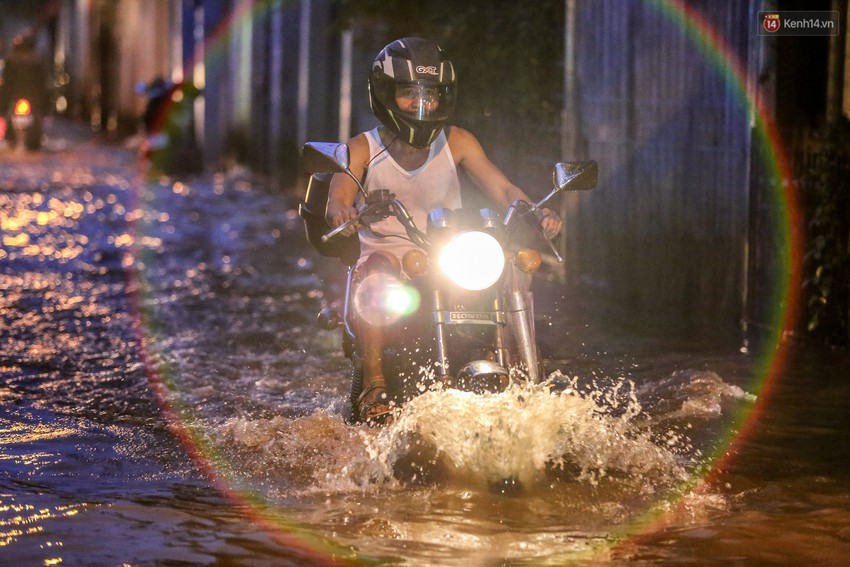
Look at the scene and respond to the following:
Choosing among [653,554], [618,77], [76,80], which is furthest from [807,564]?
[76,80]

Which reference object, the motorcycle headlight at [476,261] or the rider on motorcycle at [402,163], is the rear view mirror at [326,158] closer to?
the rider on motorcycle at [402,163]

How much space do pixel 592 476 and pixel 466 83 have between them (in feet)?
29.7

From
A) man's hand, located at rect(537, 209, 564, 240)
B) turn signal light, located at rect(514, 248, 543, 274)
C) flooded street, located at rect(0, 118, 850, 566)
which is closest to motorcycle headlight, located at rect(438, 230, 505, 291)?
turn signal light, located at rect(514, 248, 543, 274)

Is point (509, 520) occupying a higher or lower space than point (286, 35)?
lower

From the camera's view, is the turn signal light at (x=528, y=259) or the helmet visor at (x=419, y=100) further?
the helmet visor at (x=419, y=100)

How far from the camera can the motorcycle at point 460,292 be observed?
592 cm

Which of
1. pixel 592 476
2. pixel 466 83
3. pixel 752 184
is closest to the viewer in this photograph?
pixel 592 476

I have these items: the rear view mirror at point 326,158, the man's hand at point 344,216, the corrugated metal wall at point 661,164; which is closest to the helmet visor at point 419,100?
the rear view mirror at point 326,158

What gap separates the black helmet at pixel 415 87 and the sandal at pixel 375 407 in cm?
110

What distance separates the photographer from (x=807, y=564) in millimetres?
5180

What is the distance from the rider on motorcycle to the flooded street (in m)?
0.48

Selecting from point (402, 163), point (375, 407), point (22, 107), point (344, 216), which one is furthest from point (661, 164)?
point (22, 107)

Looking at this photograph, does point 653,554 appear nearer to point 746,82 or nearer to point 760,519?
point 760,519

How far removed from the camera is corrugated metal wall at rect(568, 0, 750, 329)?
10367 millimetres
